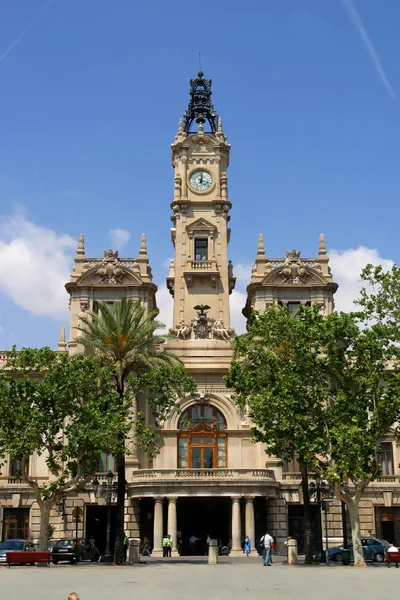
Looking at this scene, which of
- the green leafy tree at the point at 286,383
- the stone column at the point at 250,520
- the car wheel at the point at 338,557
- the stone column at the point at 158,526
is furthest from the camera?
the stone column at the point at 250,520

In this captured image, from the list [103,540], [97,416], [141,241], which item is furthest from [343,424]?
[141,241]

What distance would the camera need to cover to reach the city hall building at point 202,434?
5309 centimetres

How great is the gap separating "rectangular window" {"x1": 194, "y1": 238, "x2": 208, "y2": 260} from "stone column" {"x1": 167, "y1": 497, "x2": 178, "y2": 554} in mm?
21699

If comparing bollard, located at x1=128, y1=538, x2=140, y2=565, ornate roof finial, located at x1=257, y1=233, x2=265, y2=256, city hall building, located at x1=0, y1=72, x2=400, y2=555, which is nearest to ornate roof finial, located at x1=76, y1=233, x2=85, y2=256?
city hall building, located at x1=0, y1=72, x2=400, y2=555

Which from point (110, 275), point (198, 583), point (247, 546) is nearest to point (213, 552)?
point (247, 546)

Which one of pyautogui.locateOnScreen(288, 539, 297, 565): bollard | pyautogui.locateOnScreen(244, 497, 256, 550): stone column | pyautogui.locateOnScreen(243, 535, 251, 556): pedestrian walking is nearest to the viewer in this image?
pyautogui.locateOnScreen(288, 539, 297, 565): bollard

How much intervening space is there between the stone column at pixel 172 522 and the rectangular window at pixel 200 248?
21.7 metres

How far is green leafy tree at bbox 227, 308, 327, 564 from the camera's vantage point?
40.5 m

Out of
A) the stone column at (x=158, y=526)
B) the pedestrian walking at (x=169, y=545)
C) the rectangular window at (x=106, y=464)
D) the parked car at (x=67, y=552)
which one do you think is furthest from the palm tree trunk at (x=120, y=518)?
the rectangular window at (x=106, y=464)

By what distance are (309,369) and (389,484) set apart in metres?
19.6

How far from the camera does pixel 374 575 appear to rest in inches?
1260

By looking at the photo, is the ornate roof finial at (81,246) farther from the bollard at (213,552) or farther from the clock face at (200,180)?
the bollard at (213,552)

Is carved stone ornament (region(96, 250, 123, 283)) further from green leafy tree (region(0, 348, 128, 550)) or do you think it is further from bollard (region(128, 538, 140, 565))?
bollard (region(128, 538, 140, 565))

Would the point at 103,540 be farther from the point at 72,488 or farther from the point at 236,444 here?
the point at 72,488
